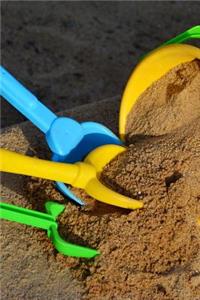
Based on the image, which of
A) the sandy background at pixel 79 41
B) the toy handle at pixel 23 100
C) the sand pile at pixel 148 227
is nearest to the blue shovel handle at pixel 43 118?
the toy handle at pixel 23 100

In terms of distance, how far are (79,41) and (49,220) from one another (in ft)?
3.35

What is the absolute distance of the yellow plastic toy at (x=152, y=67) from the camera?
1388mm

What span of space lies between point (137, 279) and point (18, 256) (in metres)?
0.26

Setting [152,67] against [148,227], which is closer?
[148,227]

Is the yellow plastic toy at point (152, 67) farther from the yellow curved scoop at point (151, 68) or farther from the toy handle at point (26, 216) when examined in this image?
the toy handle at point (26, 216)

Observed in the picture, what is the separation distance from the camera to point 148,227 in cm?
121

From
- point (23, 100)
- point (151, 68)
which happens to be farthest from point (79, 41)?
point (23, 100)

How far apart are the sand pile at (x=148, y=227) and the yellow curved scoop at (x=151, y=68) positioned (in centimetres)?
12

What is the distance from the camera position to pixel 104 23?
222 cm

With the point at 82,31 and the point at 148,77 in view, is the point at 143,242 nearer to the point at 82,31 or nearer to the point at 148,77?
the point at 148,77

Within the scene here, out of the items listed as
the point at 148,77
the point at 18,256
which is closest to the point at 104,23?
the point at 148,77

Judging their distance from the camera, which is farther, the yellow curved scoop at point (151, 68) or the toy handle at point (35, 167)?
the yellow curved scoop at point (151, 68)

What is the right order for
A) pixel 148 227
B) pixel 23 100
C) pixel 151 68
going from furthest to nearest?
pixel 151 68, pixel 23 100, pixel 148 227

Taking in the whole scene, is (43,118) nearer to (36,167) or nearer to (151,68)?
(36,167)
